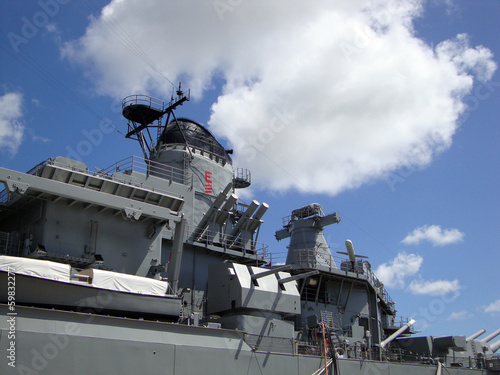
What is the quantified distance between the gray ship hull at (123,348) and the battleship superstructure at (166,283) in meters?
0.03

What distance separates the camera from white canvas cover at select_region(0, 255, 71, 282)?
12220 mm

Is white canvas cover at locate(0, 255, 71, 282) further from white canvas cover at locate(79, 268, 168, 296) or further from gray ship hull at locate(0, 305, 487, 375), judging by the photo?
gray ship hull at locate(0, 305, 487, 375)

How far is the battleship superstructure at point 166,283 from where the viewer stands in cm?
1228

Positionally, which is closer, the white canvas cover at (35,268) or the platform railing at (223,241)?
the white canvas cover at (35,268)

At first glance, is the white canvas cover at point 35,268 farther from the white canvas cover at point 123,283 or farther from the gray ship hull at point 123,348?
the gray ship hull at point 123,348

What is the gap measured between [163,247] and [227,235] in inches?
139

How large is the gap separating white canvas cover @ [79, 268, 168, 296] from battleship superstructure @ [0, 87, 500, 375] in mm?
33

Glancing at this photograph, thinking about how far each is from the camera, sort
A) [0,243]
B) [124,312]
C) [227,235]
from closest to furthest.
A: [124,312]
[0,243]
[227,235]

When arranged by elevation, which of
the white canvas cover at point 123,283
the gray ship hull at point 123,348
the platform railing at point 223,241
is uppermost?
the platform railing at point 223,241

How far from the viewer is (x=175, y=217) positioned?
1750 centimetres

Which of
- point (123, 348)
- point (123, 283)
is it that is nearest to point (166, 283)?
point (123, 283)

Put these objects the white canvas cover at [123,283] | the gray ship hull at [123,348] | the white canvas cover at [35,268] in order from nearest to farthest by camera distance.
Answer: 1. the gray ship hull at [123,348]
2. the white canvas cover at [35,268]
3. the white canvas cover at [123,283]

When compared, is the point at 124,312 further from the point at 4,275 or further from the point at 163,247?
the point at 163,247

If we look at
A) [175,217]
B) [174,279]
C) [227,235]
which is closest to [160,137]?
[227,235]
